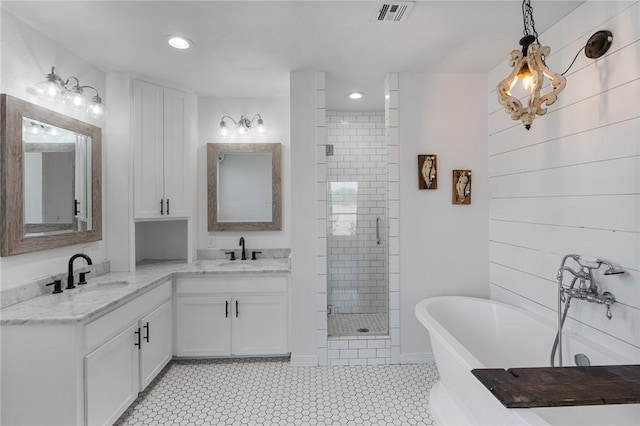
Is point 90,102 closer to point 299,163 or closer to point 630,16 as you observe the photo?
point 299,163

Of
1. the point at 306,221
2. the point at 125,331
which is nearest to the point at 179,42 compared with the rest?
the point at 306,221

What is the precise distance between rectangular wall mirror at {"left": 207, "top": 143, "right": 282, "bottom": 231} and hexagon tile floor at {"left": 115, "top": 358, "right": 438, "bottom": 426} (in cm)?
140

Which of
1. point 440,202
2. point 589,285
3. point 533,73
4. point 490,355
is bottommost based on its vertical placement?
point 490,355

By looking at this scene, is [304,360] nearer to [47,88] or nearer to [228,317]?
[228,317]

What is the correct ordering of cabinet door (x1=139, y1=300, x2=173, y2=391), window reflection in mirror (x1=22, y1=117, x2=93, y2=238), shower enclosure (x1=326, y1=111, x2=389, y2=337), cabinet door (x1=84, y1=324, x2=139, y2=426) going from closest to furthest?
cabinet door (x1=84, y1=324, x2=139, y2=426)
window reflection in mirror (x1=22, y1=117, x2=93, y2=238)
cabinet door (x1=139, y1=300, x2=173, y2=391)
shower enclosure (x1=326, y1=111, x2=389, y2=337)

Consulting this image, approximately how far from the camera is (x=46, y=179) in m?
2.10

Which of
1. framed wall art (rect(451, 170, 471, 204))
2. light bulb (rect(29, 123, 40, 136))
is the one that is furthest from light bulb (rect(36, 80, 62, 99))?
framed wall art (rect(451, 170, 471, 204))

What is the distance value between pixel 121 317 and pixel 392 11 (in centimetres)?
267

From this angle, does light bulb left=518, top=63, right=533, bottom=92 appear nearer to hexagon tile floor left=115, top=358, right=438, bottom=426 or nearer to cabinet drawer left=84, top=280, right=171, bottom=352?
hexagon tile floor left=115, top=358, right=438, bottom=426

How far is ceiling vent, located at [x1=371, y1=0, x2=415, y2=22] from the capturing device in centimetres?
178

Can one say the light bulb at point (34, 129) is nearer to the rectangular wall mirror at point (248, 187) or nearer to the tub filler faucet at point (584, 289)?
the rectangular wall mirror at point (248, 187)

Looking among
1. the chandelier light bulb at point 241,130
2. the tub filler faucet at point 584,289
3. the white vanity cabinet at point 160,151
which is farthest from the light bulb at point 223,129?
the tub filler faucet at point 584,289

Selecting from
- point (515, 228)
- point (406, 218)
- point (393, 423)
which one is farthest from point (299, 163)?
point (393, 423)

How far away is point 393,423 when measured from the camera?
198 centimetres
